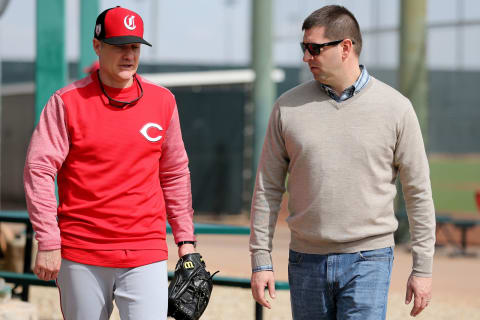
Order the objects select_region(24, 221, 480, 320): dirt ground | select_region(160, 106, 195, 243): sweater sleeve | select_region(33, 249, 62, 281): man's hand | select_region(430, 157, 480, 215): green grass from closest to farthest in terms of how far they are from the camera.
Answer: select_region(33, 249, 62, 281): man's hand → select_region(160, 106, 195, 243): sweater sleeve → select_region(24, 221, 480, 320): dirt ground → select_region(430, 157, 480, 215): green grass

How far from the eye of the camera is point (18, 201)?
73.4ft

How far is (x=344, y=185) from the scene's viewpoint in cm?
332

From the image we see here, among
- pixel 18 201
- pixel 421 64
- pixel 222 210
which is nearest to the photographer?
pixel 421 64

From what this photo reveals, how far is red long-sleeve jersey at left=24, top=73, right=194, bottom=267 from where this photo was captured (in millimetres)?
3279

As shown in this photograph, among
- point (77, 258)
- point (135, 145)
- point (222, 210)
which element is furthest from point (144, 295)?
point (222, 210)

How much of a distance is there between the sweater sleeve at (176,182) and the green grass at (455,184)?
57.1ft

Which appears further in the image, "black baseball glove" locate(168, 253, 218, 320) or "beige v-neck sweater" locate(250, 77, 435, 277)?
"black baseball glove" locate(168, 253, 218, 320)

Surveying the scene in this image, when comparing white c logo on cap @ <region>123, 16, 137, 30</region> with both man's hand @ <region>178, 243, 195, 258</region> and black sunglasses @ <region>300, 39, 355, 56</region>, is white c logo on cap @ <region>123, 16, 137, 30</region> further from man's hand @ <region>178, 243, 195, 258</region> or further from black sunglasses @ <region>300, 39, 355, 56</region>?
man's hand @ <region>178, 243, 195, 258</region>

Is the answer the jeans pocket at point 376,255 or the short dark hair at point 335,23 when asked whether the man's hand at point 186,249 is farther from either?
the short dark hair at point 335,23

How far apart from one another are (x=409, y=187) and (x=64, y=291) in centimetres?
140

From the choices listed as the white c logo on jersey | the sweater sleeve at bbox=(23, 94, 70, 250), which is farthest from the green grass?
the sweater sleeve at bbox=(23, 94, 70, 250)

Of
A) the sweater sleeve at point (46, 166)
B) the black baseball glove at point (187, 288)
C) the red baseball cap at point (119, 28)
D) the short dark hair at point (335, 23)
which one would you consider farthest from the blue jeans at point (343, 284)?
the red baseball cap at point (119, 28)

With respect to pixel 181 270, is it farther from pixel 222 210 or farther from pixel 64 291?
pixel 222 210

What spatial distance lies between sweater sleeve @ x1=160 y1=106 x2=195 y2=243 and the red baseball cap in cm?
36
